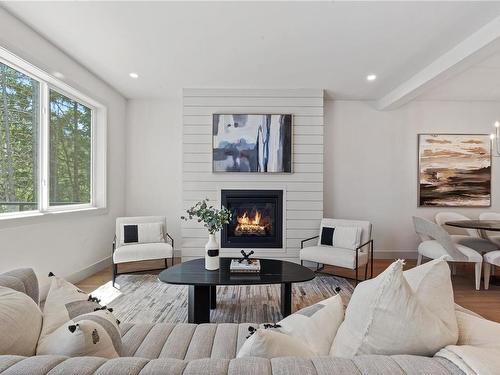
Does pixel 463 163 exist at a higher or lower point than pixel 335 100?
lower

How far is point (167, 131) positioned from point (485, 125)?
5381mm

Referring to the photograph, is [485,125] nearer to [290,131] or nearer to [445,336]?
[290,131]

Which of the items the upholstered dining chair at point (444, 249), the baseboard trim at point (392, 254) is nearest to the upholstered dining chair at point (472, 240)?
the upholstered dining chair at point (444, 249)

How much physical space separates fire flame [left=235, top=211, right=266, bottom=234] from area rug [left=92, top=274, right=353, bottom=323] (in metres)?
1.15

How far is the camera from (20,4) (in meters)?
2.48

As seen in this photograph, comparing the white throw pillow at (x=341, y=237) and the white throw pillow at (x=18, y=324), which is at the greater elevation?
the white throw pillow at (x=18, y=324)

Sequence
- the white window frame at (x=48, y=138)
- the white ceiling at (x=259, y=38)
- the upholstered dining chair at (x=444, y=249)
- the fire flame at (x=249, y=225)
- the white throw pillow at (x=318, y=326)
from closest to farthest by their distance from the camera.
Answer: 1. the white throw pillow at (x=318, y=326)
2. the white ceiling at (x=259, y=38)
3. the white window frame at (x=48, y=138)
4. the upholstered dining chair at (x=444, y=249)
5. the fire flame at (x=249, y=225)

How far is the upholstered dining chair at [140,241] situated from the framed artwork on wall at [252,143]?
1.22 meters

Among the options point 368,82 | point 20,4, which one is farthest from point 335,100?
point 20,4

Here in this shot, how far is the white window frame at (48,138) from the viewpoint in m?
2.93

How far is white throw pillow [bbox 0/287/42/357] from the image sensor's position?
91 cm

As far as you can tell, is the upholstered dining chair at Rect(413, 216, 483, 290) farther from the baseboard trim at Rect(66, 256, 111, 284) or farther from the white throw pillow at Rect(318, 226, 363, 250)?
the baseboard trim at Rect(66, 256, 111, 284)

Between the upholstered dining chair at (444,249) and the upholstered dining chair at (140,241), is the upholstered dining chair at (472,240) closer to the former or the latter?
the upholstered dining chair at (444,249)

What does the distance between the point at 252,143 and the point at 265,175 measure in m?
0.52
